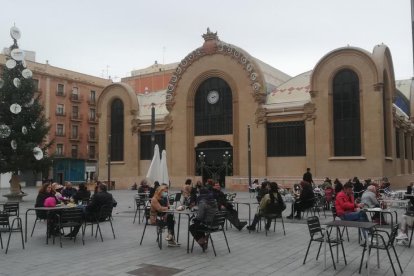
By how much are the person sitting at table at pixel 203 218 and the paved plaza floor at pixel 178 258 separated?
30 cm

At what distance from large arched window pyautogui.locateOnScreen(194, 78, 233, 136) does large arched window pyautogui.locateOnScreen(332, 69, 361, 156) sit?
32.5 feet

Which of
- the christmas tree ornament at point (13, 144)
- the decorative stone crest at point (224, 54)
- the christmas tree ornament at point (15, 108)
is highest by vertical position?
the decorative stone crest at point (224, 54)

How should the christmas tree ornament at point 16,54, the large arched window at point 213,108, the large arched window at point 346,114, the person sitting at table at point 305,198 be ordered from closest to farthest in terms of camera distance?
the person sitting at table at point 305,198
the christmas tree ornament at point 16,54
the large arched window at point 346,114
the large arched window at point 213,108

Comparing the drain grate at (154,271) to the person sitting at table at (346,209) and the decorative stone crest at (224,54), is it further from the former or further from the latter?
the decorative stone crest at (224,54)

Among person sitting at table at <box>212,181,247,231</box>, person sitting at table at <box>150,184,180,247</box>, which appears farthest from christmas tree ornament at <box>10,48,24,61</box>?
person sitting at table at <box>150,184,180,247</box>

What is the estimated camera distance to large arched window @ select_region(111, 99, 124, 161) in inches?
1900

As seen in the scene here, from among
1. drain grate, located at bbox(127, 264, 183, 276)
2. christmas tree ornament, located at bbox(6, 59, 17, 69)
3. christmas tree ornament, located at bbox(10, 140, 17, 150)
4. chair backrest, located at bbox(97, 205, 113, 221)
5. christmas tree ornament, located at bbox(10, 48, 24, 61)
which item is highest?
christmas tree ornament, located at bbox(10, 48, 24, 61)

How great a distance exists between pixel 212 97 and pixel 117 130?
12102mm

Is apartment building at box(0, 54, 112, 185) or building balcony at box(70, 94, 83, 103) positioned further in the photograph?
building balcony at box(70, 94, 83, 103)

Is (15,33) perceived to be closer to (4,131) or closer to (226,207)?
(4,131)

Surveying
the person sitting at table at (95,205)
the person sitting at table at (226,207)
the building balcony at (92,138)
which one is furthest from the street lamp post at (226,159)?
the building balcony at (92,138)

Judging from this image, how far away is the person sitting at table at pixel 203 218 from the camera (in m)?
10.3

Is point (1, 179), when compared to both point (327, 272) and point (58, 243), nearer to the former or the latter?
point (58, 243)

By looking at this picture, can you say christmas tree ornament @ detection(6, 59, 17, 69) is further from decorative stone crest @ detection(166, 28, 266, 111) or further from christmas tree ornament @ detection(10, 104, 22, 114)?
decorative stone crest @ detection(166, 28, 266, 111)
